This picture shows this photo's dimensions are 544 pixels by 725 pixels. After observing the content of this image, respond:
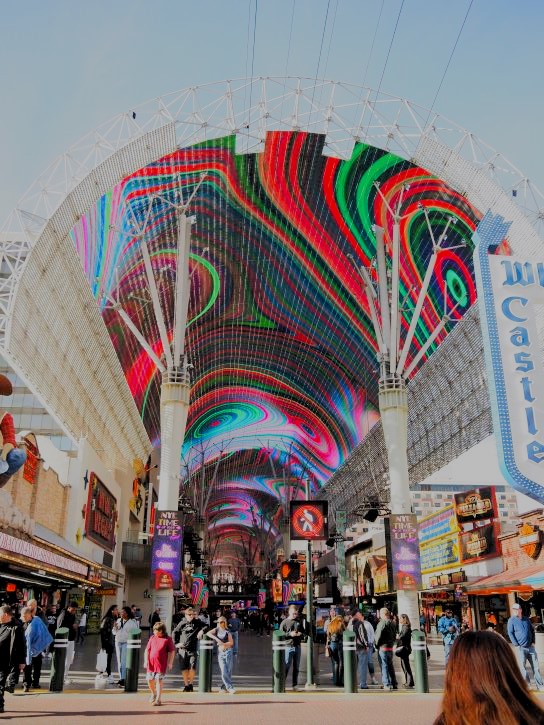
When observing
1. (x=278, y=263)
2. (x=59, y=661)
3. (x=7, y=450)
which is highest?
(x=278, y=263)

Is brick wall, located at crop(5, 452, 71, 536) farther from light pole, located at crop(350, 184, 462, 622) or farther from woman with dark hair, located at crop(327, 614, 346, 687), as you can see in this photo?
light pole, located at crop(350, 184, 462, 622)

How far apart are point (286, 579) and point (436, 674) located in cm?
541

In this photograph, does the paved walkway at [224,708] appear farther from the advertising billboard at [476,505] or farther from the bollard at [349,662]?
the advertising billboard at [476,505]

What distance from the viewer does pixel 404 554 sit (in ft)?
82.2

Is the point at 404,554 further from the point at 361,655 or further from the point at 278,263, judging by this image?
the point at 278,263

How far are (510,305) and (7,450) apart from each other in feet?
46.3

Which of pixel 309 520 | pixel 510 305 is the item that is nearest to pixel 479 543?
pixel 309 520

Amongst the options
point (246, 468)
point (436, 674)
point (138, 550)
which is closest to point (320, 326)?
point (138, 550)

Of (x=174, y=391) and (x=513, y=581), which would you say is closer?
(x=513, y=581)

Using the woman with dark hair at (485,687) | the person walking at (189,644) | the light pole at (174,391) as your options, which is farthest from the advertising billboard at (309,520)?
the light pole at (174,391)

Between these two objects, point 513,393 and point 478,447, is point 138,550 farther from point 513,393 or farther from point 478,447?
point 513,393

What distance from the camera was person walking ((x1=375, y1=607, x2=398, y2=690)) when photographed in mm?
13820

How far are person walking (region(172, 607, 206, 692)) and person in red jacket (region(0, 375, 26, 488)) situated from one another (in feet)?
24.0

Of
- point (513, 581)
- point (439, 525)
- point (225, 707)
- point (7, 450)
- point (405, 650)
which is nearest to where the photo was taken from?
point (225, 707)
